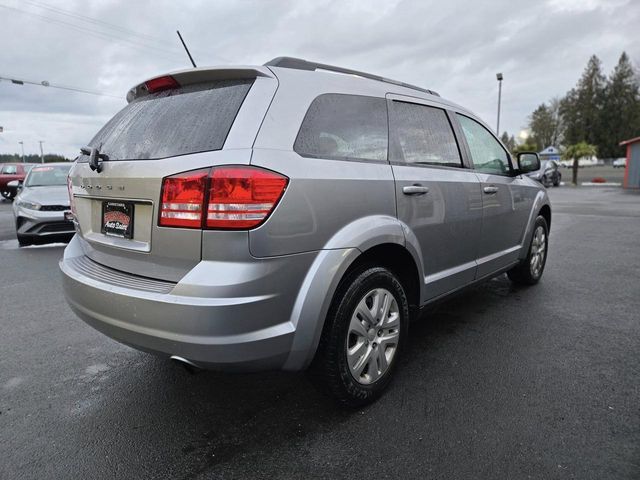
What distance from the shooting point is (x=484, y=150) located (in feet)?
12.5

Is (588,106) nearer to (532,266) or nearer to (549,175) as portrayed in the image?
(549,175)

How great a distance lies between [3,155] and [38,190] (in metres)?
78.9

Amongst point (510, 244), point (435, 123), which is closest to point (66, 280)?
point (435, 123)

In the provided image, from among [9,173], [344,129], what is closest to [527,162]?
[344,129]

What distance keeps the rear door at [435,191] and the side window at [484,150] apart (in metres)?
0.26

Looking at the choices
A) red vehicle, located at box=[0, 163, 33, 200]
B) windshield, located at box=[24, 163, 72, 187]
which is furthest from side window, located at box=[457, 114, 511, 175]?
red vehicle, located at box=[0, 163, 33, 200]

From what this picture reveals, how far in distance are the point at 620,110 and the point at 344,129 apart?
88.8 m

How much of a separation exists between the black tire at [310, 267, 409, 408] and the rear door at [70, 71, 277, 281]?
766 mm

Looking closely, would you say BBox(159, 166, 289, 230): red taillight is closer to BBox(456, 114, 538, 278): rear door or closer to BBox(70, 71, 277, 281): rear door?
BBox(70, 71, 277, 281): rear door

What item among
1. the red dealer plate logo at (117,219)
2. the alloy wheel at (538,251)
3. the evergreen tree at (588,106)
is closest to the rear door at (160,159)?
the red dealer plate logo at (117,219)

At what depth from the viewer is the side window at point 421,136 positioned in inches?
110

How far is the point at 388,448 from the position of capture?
2150 mm

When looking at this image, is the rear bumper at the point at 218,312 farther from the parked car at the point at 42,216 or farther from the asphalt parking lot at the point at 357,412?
the parked car at the point at 42,216

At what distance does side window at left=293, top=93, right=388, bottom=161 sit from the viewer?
222 cm
